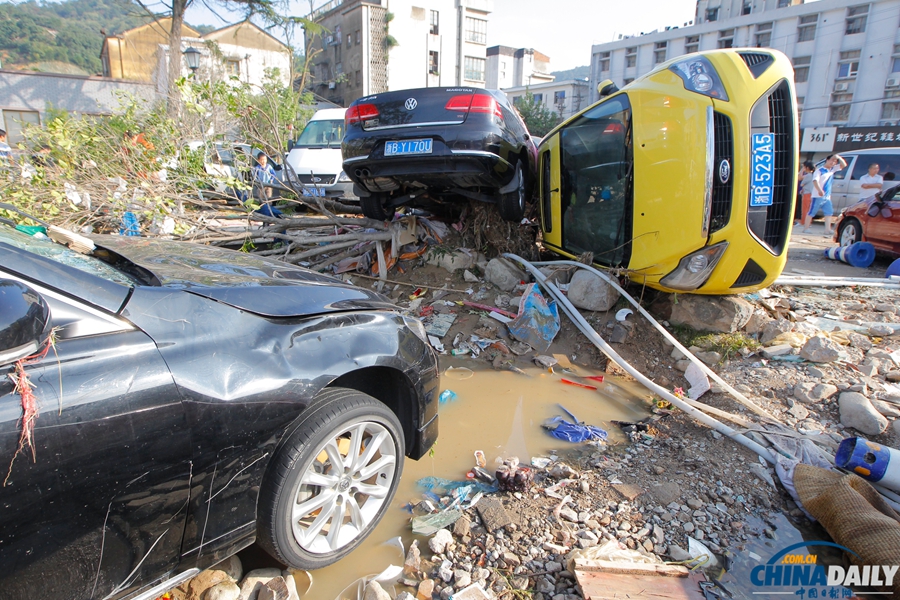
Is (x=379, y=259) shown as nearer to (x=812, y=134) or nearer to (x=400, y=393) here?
(x=400, y=393)

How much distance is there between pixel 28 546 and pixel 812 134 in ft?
126

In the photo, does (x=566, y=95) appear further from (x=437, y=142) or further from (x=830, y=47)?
(x=437, y=142)

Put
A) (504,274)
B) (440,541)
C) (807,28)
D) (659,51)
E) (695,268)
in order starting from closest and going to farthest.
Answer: (440,541) → (695,268) → (504,274) → (807,28) → (659,51)

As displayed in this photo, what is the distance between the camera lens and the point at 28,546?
4.33ft

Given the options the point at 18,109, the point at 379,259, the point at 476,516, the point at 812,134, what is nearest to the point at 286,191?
the point at 379,259

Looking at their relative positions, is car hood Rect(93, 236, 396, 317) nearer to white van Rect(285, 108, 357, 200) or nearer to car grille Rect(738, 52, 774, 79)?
car grille Rect(738, 52, 774, 79)

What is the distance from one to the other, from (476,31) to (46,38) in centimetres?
5672

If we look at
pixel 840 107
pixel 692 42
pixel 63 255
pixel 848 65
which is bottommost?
pixel 63 255

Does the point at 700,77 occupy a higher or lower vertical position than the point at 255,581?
higher

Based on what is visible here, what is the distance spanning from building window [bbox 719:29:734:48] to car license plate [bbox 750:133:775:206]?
47.1 metres

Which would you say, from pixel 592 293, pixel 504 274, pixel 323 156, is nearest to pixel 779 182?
pixel 592 293

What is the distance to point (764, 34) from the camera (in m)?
40.1

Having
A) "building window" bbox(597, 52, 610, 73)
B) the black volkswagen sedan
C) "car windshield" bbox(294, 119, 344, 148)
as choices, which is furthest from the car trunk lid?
"building window" bbox(597, 52, 610, 73)

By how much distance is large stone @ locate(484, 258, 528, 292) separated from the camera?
525 centimetres
